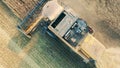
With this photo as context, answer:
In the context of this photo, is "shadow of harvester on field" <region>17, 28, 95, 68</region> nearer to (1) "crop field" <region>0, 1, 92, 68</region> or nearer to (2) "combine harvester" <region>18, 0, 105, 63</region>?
(1) "crop field" <region>0, 1, 92, 68</region>

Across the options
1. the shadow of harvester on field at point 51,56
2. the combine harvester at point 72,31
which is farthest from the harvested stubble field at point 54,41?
the combine harvester at point 72,31

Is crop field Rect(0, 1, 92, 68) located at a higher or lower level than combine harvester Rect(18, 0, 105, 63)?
lower

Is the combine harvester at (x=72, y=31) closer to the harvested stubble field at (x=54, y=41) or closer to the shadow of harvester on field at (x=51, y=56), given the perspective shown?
the shadow of harvester on field at (x=51, y=56)

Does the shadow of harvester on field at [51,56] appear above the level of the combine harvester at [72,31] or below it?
below

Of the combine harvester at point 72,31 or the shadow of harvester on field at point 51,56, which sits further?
the shadow of harvester on field at point 51,56

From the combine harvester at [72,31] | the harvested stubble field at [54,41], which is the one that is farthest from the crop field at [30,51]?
Answer: the combine harvester at [72,31]

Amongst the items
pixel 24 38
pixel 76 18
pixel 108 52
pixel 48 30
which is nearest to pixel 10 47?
pixel 24 38

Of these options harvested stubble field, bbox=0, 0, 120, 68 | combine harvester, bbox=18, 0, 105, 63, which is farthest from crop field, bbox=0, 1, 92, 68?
combine harvester, bbox=18, 0, 105, 63

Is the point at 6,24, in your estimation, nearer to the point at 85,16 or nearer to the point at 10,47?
the point at 10,47
